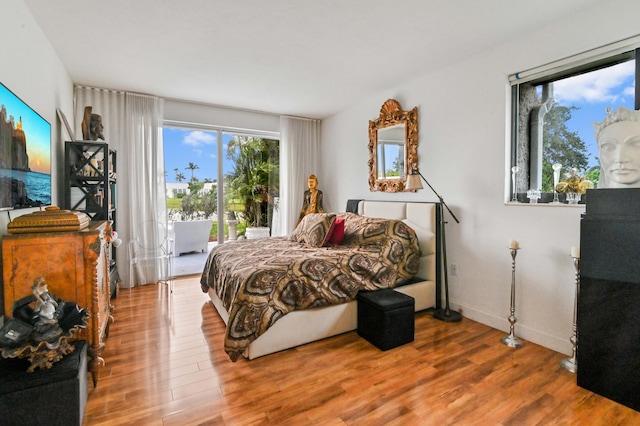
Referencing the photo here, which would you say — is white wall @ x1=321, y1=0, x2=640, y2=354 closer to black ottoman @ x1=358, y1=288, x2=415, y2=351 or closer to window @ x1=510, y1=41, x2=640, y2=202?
window @ x1=510, y1=41, x2=640, y2=202

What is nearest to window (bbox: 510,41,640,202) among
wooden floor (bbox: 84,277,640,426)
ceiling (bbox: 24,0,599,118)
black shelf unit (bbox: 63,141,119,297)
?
ceiling (bbox: 24,0,599,118)

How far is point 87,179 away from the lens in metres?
3.12

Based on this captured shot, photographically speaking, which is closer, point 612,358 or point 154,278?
point 612,358

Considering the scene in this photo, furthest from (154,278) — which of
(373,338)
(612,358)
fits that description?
(612,358)

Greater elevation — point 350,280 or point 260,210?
point 260,210

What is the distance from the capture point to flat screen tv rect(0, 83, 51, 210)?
65.4 inches

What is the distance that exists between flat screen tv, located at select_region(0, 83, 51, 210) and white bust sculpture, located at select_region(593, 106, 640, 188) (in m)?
3.41

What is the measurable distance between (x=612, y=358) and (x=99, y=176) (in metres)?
4.41

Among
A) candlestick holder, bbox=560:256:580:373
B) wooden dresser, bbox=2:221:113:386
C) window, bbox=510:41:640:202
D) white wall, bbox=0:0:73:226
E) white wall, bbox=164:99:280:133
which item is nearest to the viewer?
wooden dresser, bbox=2:221:113:386

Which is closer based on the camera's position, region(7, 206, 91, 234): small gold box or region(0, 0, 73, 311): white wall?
region(7, 206, 91, 234): small gold box

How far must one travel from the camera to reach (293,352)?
2.40 m

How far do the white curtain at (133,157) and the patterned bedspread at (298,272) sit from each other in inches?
53.7

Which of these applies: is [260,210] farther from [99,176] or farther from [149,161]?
[99,176]

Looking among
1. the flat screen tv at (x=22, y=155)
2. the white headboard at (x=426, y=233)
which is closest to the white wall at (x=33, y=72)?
the flat screen tv at (x=22, y=155)
